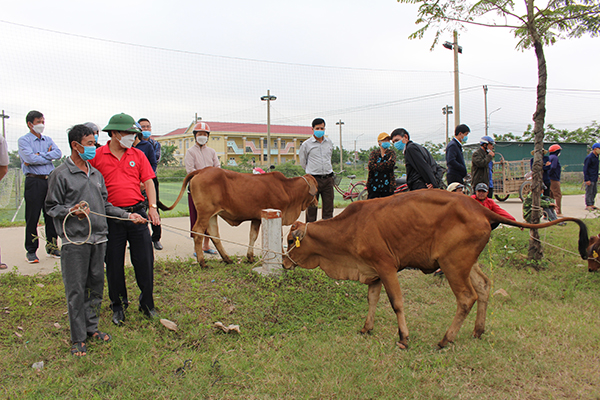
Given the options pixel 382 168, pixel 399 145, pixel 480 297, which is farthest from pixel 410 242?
pixel 399 145

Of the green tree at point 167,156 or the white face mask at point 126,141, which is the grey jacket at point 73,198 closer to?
the white face mask at point 126,141

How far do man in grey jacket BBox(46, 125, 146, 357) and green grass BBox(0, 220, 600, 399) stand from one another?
40cm

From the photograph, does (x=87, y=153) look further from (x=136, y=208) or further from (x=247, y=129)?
(x=247, y=129)

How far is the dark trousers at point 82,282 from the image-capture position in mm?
3496

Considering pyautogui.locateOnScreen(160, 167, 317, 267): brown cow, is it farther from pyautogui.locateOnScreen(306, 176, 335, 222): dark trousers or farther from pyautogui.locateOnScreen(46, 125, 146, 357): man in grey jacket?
pyautogui.locateOnScreen(46, 125, 146, 357): man in grey jacket

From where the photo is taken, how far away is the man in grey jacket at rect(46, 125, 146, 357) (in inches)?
137

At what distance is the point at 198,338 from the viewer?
12.9 feet

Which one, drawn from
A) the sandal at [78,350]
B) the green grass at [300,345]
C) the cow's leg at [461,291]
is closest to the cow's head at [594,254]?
the green grass at [300,345]

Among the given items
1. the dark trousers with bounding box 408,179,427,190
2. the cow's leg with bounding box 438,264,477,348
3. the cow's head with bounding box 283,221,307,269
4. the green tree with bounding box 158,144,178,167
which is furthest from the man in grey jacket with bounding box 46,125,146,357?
the green tree with bounding box 158,144,178,167

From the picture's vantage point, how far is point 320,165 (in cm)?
742

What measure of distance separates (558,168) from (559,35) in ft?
17.4

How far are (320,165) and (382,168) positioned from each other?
1.33 m

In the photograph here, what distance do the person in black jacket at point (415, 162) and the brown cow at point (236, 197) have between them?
5.53 feet

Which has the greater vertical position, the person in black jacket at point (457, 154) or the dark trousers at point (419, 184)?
the person in black jacket at point (457, 154)
